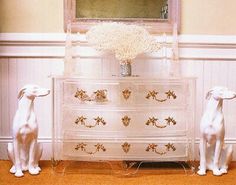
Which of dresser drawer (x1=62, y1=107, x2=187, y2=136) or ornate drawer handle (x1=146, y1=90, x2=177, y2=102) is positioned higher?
ornate drawer handle (x1=146, y1=90, x2=177, y2=102)

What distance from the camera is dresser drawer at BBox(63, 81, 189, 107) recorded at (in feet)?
8.33

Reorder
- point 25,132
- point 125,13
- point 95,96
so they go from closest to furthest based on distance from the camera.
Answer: point 25,132 < point 95,96 < point 125,13

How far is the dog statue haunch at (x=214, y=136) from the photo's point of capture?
8.19 feet

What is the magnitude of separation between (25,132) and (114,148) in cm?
57

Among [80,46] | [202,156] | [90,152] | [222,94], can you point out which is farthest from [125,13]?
[202,156]

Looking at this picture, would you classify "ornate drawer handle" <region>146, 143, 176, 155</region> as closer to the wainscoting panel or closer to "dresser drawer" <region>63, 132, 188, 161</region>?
"dresser drawer" <region>63, 132, 188, 161</region>

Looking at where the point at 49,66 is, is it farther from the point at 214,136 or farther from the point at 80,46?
the point at 214,136

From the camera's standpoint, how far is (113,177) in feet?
8.19

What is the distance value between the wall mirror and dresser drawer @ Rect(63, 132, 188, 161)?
0.81 metres

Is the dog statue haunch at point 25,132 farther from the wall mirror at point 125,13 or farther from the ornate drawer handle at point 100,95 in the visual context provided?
the wall mirror at point 125,13

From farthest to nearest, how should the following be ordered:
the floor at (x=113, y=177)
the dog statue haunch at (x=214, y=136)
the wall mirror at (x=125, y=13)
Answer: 1. the wall mirror at (x=125, y=13)
2. the dog statue haunch at (x=214, y=136)
3. the floor at (x=113, y=177)

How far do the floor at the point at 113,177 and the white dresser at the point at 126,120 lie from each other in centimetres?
9

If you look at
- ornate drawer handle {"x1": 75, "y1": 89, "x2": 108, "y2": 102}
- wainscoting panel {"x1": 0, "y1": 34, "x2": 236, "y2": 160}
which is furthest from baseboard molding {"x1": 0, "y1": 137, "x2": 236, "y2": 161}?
ornate drawer handle {"x1": 75, "y1": 89, "x2": 108, "y2": 102}

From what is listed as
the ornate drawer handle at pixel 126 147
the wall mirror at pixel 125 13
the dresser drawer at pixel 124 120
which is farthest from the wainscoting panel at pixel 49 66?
the ornate drawer handle at pixel 126 147
